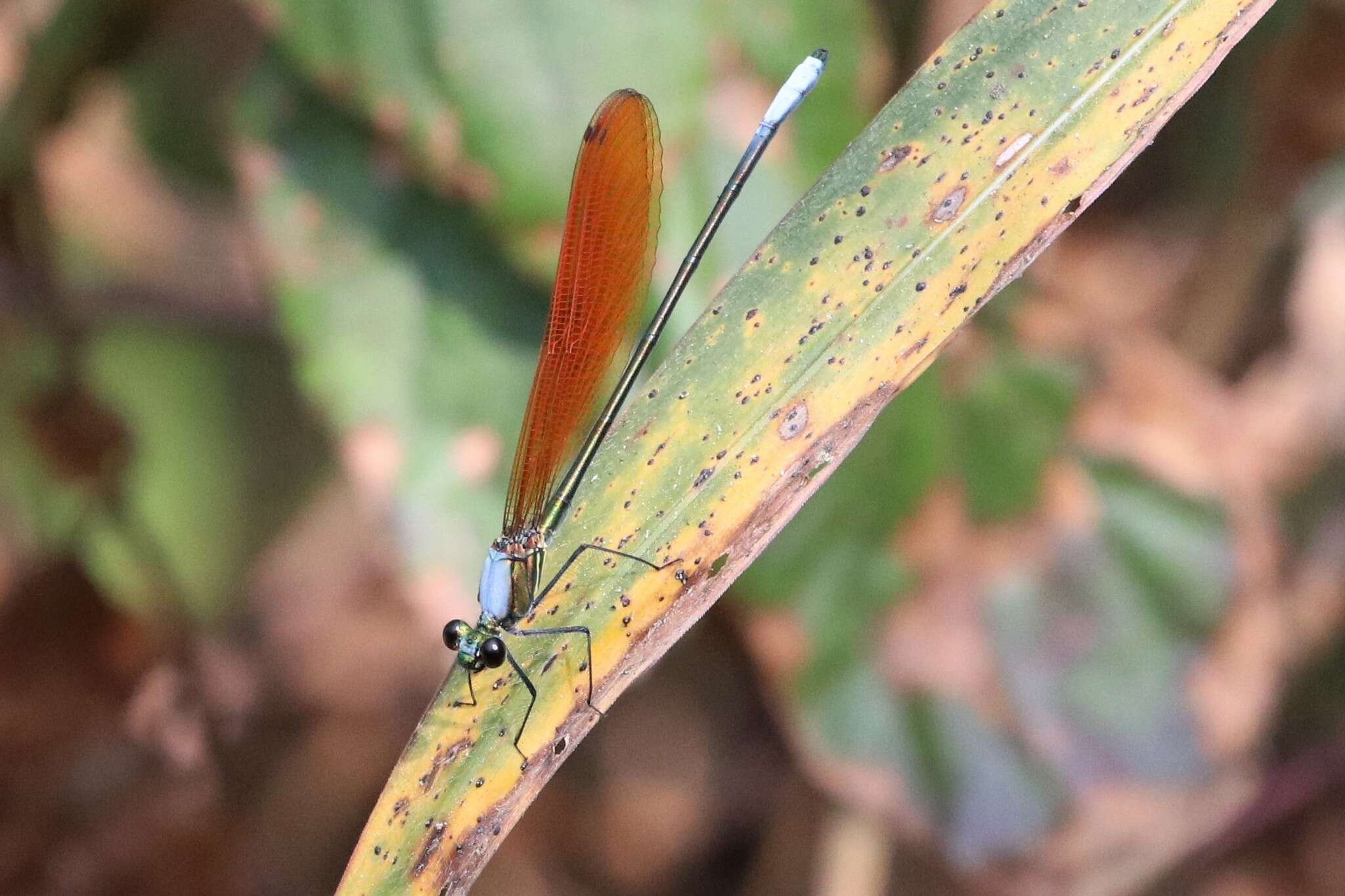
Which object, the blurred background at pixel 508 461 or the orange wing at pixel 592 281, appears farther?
the blurred background at pixel 508 461

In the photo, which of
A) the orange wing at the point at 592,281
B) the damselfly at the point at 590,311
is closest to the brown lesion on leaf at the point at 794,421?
the damselfly at the point at 590,311

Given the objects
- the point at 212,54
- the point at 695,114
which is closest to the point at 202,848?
the point at 212,54

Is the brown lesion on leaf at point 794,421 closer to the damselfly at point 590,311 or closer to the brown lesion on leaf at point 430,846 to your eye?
the brown lesion on leaf at point 430,846

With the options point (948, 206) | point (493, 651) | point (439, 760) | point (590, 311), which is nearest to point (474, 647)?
point (493, 651)

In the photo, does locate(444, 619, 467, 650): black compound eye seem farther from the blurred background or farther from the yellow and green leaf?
the yellow and green leaf

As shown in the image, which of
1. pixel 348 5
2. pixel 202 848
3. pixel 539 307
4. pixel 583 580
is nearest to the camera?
pixel 583 580

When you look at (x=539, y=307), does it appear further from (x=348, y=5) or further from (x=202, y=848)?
(x=202, y=848)
